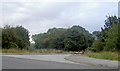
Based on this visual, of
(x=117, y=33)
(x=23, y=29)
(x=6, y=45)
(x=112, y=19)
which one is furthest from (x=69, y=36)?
(x=117, y=33)

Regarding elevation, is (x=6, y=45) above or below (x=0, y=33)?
below

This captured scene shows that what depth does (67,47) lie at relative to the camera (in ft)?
187

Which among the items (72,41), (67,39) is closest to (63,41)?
(67,39)

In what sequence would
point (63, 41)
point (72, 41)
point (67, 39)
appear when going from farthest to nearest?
1. point (63, 41)
2. point (67, 39)
3. point (72, 41)

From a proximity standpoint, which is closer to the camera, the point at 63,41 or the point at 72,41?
the point at 72,41

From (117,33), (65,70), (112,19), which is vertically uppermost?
(112,19)

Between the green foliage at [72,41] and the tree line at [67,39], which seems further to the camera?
the green foliage at [72,41]

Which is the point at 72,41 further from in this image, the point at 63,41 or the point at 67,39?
the point at 63,41

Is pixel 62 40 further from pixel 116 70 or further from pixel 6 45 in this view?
pixel 116 70

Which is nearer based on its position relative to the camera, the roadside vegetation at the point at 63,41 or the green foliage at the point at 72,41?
the roadside vegetation at the point at 63,41

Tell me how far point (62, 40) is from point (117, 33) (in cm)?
4690

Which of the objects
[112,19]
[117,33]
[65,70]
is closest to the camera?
[65,70]

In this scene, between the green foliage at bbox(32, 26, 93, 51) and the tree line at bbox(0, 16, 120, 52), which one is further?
the green foliage at bbox(32, 26, 93, 51)

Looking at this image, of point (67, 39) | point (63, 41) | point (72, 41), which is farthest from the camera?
point (63, 41)
